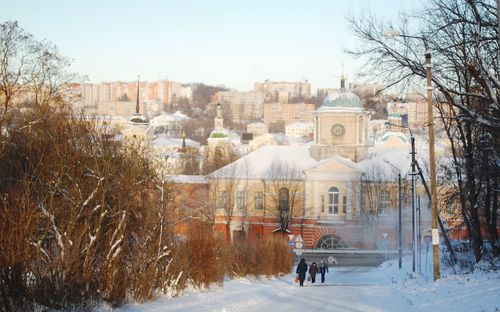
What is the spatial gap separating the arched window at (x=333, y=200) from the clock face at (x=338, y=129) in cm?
466

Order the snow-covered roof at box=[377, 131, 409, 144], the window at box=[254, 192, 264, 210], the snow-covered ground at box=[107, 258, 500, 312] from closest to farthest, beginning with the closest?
1. the snow-covered ground at box=[107, 258, 500, 312]
2. the window at box=[254, 192, 264, 210]
3. the snow-covered roof at box=[377, 131, 409, 144]

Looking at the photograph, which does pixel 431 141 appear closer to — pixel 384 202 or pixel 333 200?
pixel 384 202

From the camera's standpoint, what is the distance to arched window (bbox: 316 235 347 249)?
226ft

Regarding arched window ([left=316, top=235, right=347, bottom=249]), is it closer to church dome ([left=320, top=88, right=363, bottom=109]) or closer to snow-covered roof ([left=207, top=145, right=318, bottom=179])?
snow-covered roof ([left=207, top=145, right=318, bottom=179])

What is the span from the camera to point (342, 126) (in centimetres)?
7225

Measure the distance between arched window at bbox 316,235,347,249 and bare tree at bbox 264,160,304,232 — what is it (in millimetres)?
3239

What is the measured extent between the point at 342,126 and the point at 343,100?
2243 millimetres

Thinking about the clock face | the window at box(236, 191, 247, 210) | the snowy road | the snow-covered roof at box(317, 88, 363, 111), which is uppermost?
the snow-covered roof at box(317, 88, 363, 111)

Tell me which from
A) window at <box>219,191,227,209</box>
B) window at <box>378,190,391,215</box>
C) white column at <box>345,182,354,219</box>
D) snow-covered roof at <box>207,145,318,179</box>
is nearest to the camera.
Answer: window at <box>378,190,391,215</box>

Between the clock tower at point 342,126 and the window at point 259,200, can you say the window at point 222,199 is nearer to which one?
the window at point 259,200

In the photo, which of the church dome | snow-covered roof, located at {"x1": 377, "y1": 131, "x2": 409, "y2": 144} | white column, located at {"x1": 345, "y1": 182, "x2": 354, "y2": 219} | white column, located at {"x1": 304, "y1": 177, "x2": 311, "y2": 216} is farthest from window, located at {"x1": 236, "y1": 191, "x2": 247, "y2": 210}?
snow-covered roof, located at {"x1": 377, "y1": 131, "x2": 409, "y2": 144}

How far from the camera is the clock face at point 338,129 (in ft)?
237

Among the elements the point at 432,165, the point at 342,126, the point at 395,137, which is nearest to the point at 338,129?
the point at 342,126

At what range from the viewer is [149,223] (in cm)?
2305
